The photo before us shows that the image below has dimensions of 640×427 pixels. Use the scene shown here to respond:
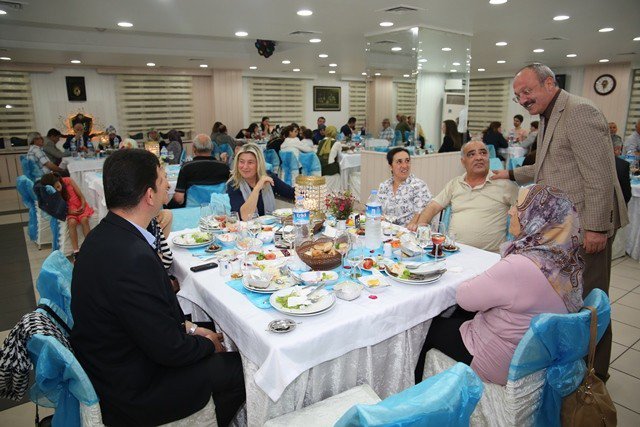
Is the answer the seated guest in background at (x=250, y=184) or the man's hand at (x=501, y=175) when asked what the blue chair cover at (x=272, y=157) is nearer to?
the seated guest in background at (x=250, y=184)

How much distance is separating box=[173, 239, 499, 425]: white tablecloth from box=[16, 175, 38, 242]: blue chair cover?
382 centimetres

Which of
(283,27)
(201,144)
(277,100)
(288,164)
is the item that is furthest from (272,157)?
(277,100)

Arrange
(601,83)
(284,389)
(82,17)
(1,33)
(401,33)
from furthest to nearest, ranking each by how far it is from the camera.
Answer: (601,83) < (1,33) < (401,33) < (82,17) < (284,389)

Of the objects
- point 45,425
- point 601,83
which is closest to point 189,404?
point 45,425

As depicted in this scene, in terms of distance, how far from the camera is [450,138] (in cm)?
607

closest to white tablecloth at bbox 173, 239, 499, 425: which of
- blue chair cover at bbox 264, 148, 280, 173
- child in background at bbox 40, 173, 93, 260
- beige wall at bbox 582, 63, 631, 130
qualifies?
child in background at bbox 40, 173, 93, 260

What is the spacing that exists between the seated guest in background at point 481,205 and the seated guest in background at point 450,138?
3292mm

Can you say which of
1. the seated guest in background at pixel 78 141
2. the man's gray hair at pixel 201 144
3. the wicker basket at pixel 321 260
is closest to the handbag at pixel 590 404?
the wicker basket at pixel 321 260

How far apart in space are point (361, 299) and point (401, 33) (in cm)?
497

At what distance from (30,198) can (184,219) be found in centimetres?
286

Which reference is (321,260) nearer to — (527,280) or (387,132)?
(527,280)

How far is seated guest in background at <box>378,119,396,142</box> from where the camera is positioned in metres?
6.32

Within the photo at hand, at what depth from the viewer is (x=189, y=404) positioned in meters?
1.57

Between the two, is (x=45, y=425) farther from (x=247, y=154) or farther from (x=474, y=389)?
(x=247, y=154)
